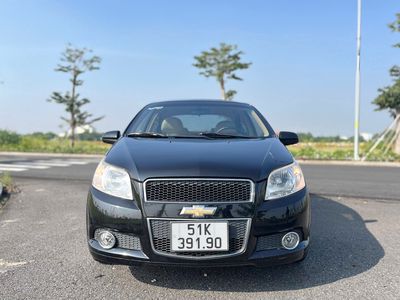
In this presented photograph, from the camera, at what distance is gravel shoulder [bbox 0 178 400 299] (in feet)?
9.04

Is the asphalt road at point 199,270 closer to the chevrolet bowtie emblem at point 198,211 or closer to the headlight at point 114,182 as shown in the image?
the chevrolet bowtie emblem at point 198,211

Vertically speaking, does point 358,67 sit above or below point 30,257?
above

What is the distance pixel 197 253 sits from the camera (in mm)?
2639

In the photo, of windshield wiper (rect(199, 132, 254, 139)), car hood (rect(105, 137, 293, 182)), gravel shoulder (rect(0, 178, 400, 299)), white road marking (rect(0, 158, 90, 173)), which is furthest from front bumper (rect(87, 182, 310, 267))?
white road marking (rect(0, 158, 90, 173))

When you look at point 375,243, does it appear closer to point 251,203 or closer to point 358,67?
point 251,203

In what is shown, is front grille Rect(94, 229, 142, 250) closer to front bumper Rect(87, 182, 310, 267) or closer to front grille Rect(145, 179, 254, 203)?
front bumper Rect(87, 182, 310, 267)

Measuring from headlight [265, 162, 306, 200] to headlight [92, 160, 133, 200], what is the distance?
961 millimetres

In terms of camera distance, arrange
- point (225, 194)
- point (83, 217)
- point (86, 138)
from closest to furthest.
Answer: point (225, 194) < point (83, 217) < point (86, 138)

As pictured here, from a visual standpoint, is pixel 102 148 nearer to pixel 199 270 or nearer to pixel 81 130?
pixel 81 130

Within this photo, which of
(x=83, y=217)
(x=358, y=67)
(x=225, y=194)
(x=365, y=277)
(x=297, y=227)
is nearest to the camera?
(x=225, y=194)

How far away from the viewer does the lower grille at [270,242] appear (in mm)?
2683

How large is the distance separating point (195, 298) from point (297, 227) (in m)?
0.86

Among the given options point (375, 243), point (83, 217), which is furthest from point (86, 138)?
point (375, 243)

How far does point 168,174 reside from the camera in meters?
2.66
